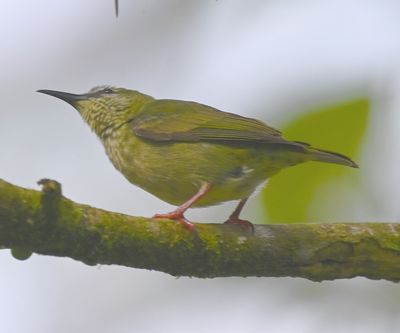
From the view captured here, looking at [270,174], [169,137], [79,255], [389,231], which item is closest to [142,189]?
[169,137]

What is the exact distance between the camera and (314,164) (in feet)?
11.9

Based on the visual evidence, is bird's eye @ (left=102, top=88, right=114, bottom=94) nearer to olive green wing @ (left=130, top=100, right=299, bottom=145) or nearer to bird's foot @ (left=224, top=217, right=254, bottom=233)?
olive green wing @ (left=130, top=100, right=299, bottom=145)

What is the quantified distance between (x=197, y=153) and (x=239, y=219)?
0.65 m

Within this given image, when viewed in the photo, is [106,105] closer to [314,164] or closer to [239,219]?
[239,219]

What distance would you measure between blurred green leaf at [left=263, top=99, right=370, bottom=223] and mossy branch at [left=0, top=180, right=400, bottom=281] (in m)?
0.26

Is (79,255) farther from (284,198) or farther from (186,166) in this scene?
(186,166)

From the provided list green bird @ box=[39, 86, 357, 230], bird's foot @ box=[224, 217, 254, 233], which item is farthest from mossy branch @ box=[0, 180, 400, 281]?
green bird @ box=[39, 86, 357, 230]

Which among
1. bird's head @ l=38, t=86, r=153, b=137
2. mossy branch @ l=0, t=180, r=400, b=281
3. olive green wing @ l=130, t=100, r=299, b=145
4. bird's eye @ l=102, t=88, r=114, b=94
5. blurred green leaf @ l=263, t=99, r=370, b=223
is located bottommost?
mossy branch @ l=0, t=180, r=400, b=281

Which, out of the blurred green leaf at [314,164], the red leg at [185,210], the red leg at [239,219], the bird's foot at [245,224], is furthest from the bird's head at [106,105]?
the blurred green leaf at [314,164]

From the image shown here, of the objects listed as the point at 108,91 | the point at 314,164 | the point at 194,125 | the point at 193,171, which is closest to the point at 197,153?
the point at 193,171

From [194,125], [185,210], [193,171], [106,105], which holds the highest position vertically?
[106,105]

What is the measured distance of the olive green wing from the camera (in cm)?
438

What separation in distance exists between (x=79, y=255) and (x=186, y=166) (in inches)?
57.4

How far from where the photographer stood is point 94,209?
10.1ft
